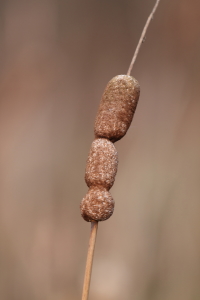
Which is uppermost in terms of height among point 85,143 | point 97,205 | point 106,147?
point 85,143

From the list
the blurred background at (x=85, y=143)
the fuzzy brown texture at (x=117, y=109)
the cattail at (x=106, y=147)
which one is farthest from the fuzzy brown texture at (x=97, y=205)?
the blurred background at (x=85, y=143)

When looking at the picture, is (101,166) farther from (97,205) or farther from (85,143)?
(85,143)

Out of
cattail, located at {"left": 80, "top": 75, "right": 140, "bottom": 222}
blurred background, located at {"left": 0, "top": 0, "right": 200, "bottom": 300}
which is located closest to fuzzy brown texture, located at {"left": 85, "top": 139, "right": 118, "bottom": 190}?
cattail, located at {"left": 80, "top": 75, "right": 140, "bottom": 222}

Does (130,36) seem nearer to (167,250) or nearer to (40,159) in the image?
(40,159)

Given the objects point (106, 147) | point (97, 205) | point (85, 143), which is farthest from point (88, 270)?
point (85, 143)

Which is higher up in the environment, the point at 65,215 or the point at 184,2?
the point at 184,2

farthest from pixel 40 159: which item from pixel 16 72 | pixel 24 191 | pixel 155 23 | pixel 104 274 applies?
pixel 155 23

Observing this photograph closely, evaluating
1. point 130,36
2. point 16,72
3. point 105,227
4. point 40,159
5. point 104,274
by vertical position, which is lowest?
point 104,274
